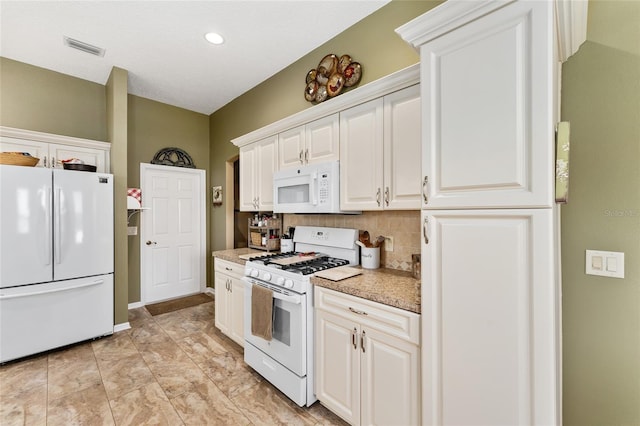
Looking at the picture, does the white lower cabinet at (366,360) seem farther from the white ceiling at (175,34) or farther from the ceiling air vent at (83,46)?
the ceiling air vent at (83,46)

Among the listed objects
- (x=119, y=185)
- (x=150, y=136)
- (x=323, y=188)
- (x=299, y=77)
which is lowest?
(x=323, y=188)

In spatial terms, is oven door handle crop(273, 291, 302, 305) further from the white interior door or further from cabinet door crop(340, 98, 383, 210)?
the white interior door

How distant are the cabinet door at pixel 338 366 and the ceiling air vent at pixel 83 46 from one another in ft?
11.3

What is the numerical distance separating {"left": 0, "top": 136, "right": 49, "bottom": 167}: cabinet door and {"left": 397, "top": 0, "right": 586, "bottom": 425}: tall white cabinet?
3885mm

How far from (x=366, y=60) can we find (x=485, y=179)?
1.77m

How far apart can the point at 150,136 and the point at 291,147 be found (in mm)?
2720

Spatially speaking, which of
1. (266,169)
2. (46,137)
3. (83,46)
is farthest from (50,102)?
(266,169)

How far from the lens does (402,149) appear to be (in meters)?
1.88

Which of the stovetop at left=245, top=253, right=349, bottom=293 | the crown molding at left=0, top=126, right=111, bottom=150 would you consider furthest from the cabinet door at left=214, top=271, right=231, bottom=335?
the crown molding at left=0, top=126, right=111, bottom=150

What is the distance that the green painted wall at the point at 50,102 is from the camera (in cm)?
314

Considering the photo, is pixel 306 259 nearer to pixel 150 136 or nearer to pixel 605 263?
pixel 605 263

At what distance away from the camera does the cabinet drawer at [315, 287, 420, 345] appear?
1.42 m

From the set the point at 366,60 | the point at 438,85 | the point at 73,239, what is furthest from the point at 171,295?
the point at 438,85

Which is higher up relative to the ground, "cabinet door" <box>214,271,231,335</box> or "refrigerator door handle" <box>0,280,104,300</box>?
"refrigerator door handle" <box>0,280,104,300</box>
